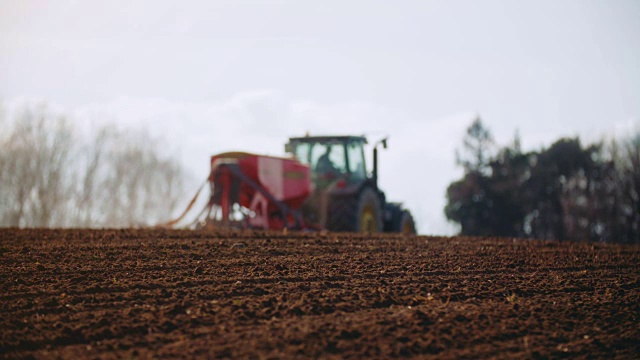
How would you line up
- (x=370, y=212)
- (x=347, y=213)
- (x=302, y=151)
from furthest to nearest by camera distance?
(x=302, y=151) → (x=370, y=212) → (x=347, y=213)

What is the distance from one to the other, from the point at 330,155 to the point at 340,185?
818 millimetres

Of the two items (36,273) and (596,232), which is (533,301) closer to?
(36,273)

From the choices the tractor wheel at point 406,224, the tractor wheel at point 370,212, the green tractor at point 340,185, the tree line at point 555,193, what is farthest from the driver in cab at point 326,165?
the tree line at point 555,193

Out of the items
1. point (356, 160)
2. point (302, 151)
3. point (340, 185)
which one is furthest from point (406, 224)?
point (302, 151)

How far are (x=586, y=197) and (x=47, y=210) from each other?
23087mm

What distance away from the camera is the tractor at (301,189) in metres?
12.4

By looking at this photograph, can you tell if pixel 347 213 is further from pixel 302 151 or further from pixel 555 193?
pixel 555 193

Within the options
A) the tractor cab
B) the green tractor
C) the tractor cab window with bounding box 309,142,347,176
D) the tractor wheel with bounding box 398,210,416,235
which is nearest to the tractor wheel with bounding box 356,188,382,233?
the green tractor

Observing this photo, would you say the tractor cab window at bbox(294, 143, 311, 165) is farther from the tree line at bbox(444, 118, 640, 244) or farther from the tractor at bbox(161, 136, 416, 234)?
the tree line at bbox(444, 118, 640, 244)

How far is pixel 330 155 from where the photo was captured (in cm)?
1442

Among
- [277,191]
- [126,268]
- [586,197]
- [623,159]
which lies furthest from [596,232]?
[126,268]

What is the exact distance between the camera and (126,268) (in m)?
6.98

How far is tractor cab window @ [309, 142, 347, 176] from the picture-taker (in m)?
14.3

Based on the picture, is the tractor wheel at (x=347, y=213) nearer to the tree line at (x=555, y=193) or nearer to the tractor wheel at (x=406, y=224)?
the tractor wheel at (x=406, y=224)
